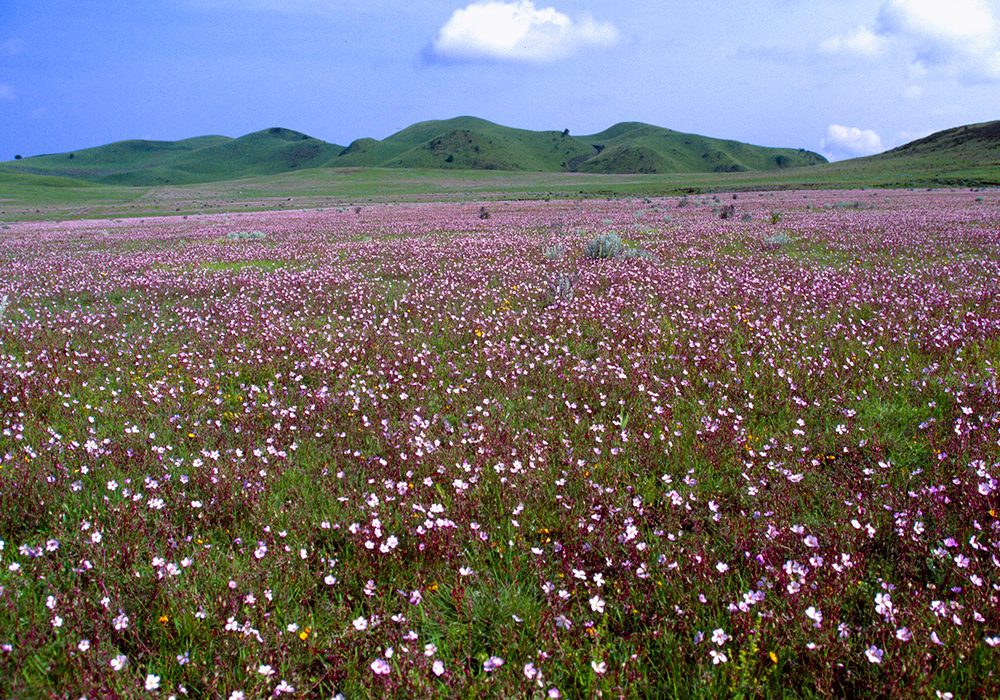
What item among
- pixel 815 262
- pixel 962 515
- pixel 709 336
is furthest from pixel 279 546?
pixel 815 262

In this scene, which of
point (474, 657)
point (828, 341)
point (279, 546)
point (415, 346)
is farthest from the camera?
point (415, 346)

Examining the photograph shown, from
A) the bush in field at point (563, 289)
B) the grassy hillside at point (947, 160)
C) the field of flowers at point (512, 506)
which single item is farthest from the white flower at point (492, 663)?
the grassy hillside at point (947, 160)

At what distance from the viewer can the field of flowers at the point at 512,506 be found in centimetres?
276

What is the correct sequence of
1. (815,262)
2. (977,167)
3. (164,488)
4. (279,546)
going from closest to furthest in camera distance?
(279,546) < (164,488) < (815,262) < (977,167)

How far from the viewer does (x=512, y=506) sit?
412cm

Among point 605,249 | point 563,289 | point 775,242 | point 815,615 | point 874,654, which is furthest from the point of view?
point 775,242

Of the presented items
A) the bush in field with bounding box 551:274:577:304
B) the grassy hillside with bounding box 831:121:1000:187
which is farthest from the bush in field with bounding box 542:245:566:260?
the grassy hillside with bounding box 831:121:1000:187

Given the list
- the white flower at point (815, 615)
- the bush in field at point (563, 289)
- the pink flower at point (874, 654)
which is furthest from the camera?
the bush in field at point (563, 289)

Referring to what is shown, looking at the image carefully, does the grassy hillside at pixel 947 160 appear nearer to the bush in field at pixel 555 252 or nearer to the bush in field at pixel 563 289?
the bush in field at pixel 555 252

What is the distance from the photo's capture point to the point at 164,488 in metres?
4.19

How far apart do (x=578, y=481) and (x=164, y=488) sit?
3349 mm

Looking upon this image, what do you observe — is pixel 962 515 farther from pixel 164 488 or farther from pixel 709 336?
pixel 164 488

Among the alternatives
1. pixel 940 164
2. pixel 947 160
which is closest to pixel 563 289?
pixel 940 164

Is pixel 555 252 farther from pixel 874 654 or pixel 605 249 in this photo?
pixel 874 654
